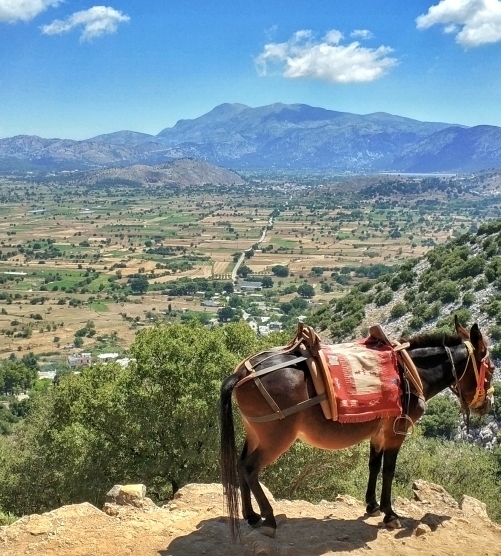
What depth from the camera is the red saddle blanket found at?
798 cm

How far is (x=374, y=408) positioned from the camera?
819 cm

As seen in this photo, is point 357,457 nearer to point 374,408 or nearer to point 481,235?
point 374,408

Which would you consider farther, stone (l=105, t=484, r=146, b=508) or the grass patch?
the grass patch

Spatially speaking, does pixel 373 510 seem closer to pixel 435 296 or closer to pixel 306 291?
pixel 435 296

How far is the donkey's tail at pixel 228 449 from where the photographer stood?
26.2 feet

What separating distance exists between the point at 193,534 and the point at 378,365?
3.64m

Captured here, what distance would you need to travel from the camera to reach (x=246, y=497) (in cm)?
835

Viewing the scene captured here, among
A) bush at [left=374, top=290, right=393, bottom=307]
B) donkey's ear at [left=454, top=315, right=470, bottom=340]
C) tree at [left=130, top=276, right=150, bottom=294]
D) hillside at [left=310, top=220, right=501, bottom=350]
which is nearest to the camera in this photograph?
donkey's ear at [left=454, top=315, right=470, bottom=340]

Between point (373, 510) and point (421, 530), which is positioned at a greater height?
point (421, 530)

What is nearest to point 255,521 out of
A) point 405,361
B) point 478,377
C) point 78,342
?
point 405,361

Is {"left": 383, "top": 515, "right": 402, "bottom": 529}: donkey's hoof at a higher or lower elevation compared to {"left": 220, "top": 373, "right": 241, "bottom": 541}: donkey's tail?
lower

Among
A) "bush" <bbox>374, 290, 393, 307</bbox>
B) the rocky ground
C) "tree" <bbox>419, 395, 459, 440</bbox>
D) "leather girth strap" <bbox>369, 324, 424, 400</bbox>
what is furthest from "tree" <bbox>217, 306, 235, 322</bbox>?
"leather girth strap" <bbox>369, 324, 424, 400</bbox>

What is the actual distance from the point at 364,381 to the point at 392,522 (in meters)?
2.29

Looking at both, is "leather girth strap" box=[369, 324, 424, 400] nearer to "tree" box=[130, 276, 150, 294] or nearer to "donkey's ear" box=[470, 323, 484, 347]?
"donkey's ear" box=[470, 323, 484, 347]
